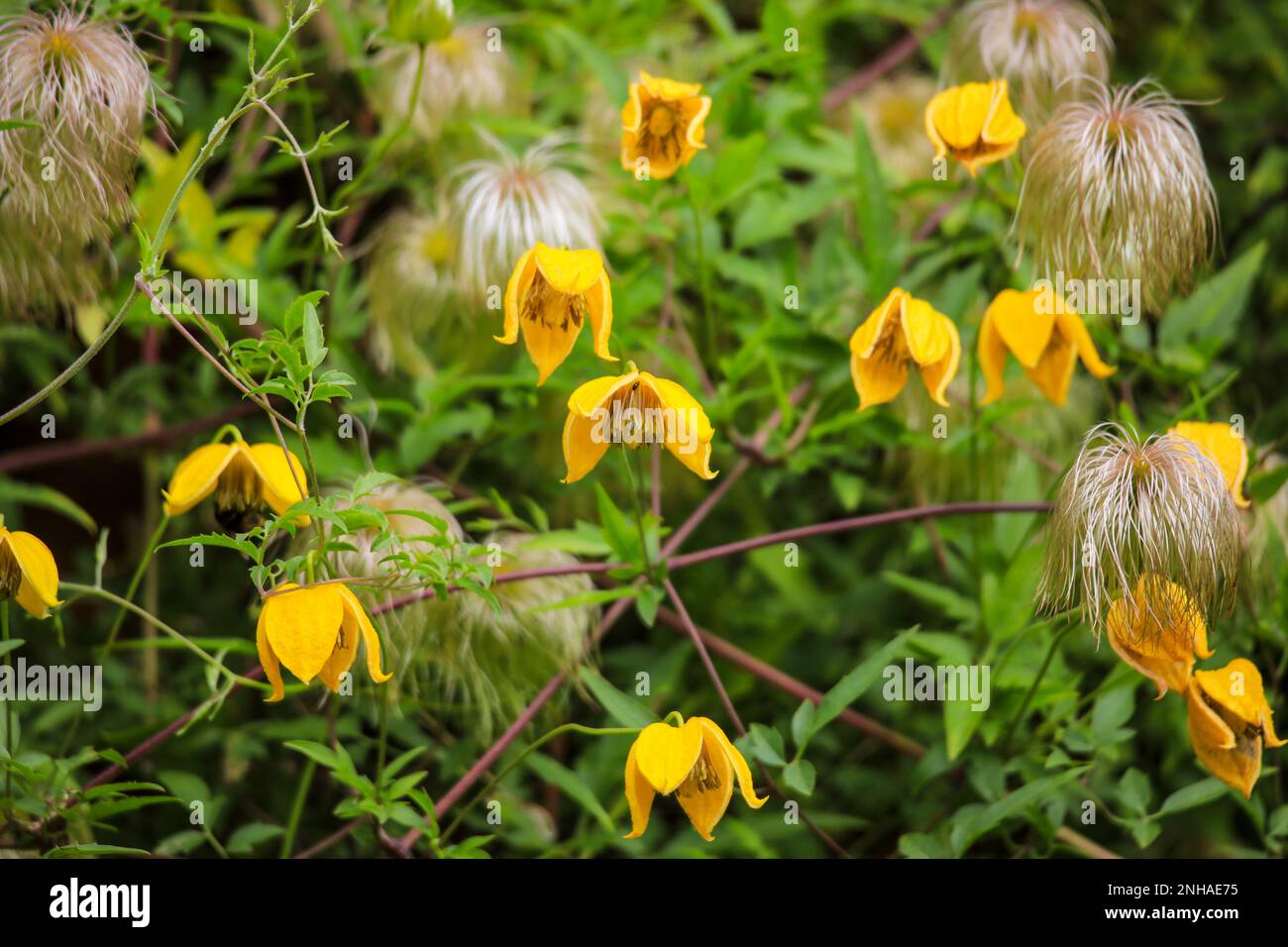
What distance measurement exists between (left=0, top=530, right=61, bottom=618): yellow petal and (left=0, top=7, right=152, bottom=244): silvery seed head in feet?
0.98

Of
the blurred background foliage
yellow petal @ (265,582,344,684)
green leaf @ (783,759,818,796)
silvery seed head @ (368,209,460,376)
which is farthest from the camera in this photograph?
silvery seed head @ (368,209,460,376)

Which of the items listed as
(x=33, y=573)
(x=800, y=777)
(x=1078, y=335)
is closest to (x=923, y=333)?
(x=1078, y=335)

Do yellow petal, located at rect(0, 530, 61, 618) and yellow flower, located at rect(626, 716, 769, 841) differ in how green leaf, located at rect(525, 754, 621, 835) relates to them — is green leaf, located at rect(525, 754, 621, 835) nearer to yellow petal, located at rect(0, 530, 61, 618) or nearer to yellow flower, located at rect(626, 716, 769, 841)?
yellow flower, located at rect(626, 716, 769, 841)

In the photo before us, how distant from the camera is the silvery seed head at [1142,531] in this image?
96 centimetres

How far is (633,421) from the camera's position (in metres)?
0.96

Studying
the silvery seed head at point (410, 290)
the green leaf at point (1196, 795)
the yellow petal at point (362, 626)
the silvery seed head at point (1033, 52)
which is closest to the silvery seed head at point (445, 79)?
the silvery seed head at point (410, 290)

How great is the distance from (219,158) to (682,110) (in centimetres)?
90

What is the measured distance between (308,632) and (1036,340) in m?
0.68

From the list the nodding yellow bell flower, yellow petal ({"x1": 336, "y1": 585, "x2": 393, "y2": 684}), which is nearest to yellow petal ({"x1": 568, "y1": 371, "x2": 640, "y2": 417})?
yellow petal ({"x1": 336, "y1": 585, "x2": 393, "y2": 684})

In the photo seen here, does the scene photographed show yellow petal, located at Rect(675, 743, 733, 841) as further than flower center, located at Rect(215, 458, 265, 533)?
No

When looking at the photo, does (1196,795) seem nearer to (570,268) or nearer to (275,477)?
(570,268)

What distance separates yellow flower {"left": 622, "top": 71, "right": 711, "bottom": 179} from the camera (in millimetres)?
1124

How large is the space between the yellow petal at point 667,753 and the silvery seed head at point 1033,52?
805 mm

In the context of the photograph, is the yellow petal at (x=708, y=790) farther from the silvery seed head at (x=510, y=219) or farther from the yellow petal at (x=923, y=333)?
the silvery seed head at (x=510, y=219)
